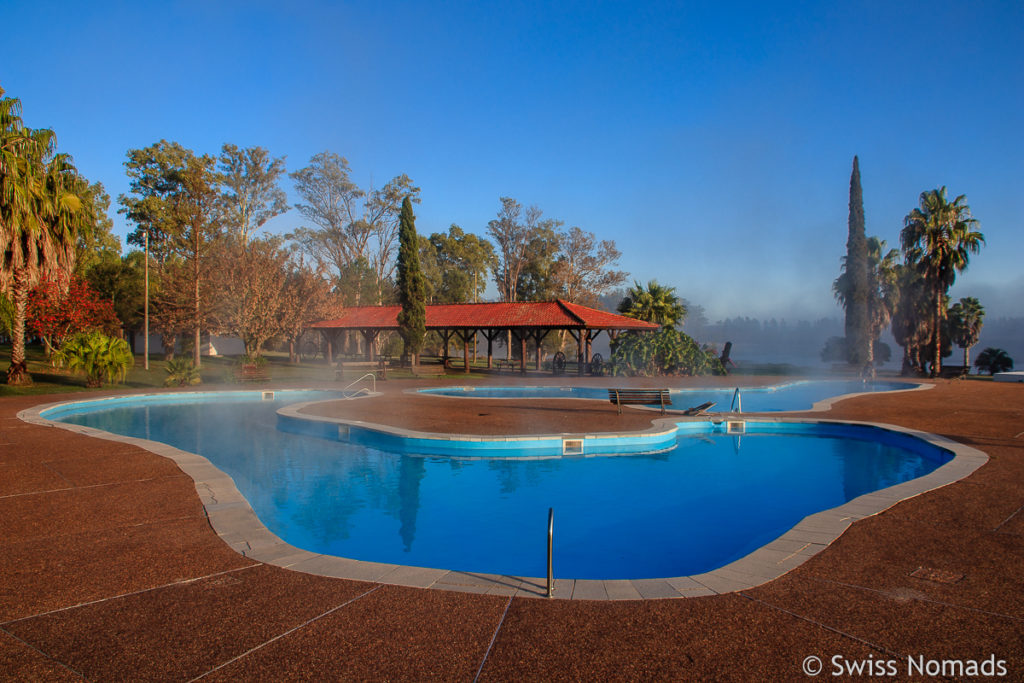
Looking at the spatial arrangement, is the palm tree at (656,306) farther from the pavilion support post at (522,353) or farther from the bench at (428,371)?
the bench at (428,371)

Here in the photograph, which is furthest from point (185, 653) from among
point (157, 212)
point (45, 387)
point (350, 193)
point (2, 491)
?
point (350, 193)

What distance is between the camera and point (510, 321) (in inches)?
1112

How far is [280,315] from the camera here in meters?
27.3

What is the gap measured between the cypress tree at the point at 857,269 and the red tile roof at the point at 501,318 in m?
15.3

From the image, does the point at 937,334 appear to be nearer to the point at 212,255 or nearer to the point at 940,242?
Result: the point at 940,242

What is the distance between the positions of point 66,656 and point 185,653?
57 centimetres

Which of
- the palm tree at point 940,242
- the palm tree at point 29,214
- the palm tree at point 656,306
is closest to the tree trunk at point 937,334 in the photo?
the palm tree at point 940,242

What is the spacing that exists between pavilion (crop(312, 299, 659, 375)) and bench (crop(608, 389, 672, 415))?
12.1 m

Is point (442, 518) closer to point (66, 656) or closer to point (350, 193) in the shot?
point (66, 656)

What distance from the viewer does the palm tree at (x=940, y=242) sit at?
2975 cm

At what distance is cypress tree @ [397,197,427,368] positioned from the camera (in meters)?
27.6

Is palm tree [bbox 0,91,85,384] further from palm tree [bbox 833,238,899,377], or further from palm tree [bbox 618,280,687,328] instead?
palm tree [bbox 833,238,899,377]

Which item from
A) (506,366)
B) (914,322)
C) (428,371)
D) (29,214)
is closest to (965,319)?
(914,322)

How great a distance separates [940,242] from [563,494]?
3086 cm
